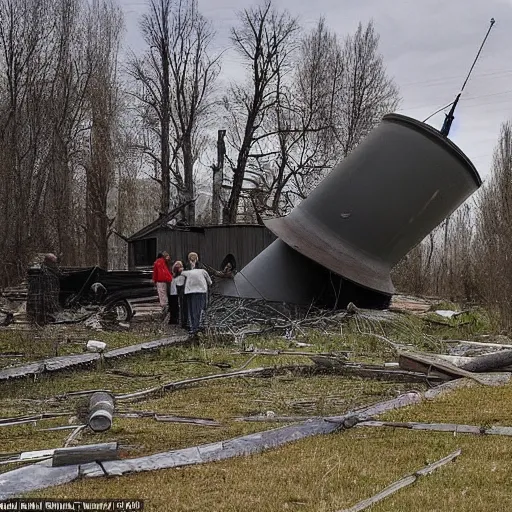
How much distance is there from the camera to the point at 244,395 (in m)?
7.12

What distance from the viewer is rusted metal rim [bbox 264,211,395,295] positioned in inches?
489

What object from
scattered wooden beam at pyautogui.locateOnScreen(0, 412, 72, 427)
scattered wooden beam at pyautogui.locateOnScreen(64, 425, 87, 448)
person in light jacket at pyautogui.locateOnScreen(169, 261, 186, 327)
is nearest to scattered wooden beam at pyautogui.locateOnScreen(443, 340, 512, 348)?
person in light jacket at pyautogui.locateOnScreen(169, 261, 186, 327)

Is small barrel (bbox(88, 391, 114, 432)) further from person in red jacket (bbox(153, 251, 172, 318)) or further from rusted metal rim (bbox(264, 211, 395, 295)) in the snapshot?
person in red jacket (bbox(153, 251, 172, 318))

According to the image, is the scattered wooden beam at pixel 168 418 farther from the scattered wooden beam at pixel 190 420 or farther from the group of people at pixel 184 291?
the group of people at pixel 184 291

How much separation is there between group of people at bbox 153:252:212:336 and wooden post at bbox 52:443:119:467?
7.16 metres

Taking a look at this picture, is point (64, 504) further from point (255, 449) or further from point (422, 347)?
point (422, 347)

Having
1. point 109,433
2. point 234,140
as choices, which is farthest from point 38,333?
point 234,140

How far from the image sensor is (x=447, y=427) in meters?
5.19

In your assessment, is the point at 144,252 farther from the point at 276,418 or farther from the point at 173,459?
the point at 173,459

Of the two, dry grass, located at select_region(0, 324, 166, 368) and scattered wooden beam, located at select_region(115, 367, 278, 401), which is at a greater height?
dry grass, located at select_region(0, 324, 166, 368)

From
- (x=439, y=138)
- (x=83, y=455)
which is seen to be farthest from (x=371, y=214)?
(x=83, y=455)

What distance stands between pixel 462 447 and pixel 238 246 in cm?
1634

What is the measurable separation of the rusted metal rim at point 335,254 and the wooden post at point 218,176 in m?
18.4

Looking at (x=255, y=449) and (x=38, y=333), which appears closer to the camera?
(x=255, y=449)
